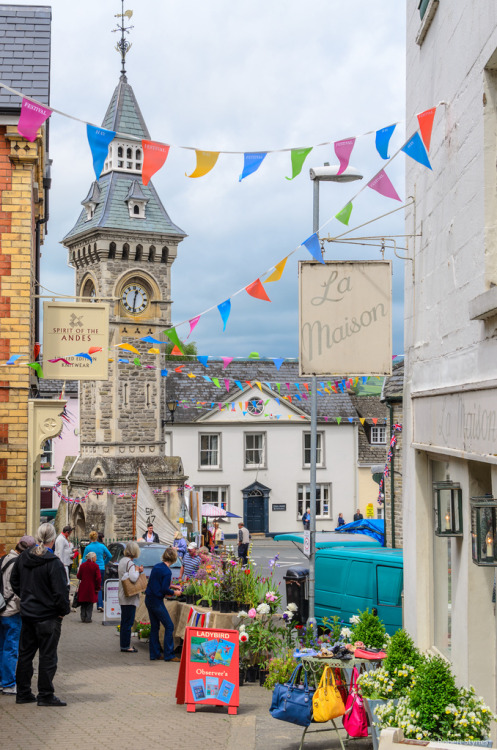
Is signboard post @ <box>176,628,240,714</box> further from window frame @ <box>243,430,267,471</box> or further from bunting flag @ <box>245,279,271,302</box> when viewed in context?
window frame @ <box>243,430,267,471</box>

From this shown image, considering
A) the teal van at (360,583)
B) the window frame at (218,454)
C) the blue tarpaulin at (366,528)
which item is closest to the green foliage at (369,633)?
the teal van at (360,583)

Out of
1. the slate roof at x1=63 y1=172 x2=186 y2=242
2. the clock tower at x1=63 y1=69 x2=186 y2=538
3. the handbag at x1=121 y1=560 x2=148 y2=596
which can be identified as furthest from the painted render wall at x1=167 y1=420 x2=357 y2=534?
the handbag at x1=121 y1=560 x2=148 y2=596

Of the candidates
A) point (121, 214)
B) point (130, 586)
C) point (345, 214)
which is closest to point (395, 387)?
point (130, 586)

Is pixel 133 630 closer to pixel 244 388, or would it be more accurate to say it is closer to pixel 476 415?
pixel 476 415

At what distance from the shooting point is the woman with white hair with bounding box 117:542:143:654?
516 inches

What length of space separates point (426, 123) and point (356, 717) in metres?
4.82

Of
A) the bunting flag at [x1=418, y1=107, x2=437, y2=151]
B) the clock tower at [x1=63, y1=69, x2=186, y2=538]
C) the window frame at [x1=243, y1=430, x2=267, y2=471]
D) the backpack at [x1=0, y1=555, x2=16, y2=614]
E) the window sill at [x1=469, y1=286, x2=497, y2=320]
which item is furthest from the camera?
the window frame at [x1=243, y1=430, x2=267, y2=471]

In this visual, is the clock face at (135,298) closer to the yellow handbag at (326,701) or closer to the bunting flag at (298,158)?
the bunting flag at (298,158)

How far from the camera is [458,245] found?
7035 mm

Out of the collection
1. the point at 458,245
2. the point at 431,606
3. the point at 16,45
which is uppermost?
the point at 16,45

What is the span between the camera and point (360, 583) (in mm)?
Result: 14164

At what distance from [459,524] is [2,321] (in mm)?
8670

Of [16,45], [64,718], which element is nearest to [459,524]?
[64,718]

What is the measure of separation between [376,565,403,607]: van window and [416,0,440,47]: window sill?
7620 millimetres
